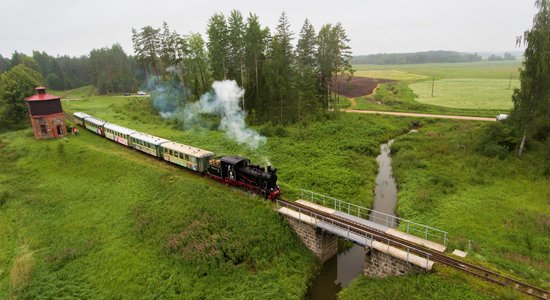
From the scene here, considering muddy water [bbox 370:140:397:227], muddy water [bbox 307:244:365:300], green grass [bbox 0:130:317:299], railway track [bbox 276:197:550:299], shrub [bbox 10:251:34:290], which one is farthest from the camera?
muddy water [bbox 370:140:397:227]

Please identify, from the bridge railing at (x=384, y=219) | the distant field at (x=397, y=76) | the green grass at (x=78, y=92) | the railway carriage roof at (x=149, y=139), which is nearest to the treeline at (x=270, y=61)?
the railway carriage roof at (x=149, y=139)

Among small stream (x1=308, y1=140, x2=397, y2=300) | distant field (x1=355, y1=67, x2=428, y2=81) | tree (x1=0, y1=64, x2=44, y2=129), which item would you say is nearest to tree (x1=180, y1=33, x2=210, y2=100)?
tree (x1=0, y1=64, x2=44, y2=129)

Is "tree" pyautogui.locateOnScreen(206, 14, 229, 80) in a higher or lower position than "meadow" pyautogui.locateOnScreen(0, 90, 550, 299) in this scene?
higher

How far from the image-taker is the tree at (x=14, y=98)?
58.4 m

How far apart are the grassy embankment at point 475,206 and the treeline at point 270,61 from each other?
17684mm

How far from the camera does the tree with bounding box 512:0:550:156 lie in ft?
108

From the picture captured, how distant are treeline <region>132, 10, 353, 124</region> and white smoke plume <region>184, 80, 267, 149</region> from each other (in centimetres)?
221

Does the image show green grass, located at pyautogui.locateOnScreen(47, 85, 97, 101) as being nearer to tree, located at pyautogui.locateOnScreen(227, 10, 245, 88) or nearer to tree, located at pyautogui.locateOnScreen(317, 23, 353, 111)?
tree, located at pyautogui.locateOnScreen(227, 10, 245, 88)

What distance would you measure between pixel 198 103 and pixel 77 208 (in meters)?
31.6

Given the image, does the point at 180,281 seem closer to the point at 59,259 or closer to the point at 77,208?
the point at 59,259

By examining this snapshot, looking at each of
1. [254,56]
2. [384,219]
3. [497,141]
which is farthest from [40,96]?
[497,141]

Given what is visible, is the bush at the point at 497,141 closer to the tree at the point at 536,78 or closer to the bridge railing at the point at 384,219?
the tree at the point at 536,78

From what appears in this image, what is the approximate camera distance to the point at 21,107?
5925cm

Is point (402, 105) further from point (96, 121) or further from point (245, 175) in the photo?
point (96, 121)
